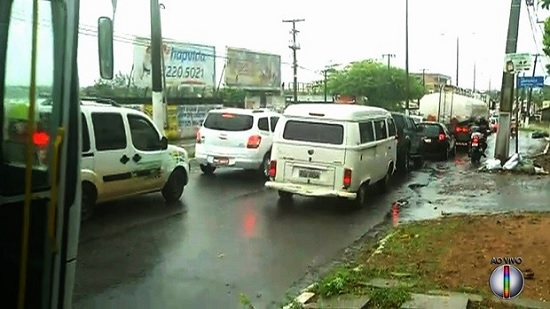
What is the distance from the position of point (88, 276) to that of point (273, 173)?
6.05 meters

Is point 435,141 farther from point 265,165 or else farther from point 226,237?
point 226,237

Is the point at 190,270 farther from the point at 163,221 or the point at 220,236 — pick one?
the point at 163,221

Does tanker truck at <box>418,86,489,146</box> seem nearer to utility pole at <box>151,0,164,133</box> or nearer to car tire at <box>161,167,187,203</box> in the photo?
utility pole at <box>151,0,164,133</box>

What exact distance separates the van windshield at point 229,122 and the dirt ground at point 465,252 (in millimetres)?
7054

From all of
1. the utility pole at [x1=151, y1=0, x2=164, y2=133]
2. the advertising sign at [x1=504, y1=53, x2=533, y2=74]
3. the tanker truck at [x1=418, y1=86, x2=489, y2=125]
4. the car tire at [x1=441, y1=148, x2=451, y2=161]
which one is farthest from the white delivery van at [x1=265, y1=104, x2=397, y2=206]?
the tanker truck at [x1=418, y1=86, x2=489, y2=125]

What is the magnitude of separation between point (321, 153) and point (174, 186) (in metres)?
2.77

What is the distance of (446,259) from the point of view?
8367 millimetres

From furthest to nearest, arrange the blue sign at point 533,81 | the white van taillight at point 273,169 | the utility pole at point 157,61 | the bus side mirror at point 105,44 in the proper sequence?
the utility pole at point 157,61
the blue sign at point 533,81
the white van taillight at point 273,169
the bus side mirror at point 105,44

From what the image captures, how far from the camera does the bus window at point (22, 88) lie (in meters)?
3.54

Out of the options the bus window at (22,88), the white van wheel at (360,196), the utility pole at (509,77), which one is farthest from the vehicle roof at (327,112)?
the bus window at (22,88)

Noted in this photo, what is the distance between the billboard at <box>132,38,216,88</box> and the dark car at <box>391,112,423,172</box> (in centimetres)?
1995

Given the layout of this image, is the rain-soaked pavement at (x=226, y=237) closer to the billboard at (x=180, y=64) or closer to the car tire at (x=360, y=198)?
the car tire at (x=360, y=198)

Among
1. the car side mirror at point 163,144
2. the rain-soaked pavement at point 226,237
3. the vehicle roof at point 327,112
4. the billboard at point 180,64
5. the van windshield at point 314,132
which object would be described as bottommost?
the rain-soaked pavement at point 226,237

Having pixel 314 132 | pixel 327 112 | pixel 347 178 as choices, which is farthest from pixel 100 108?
pixel 347 178
